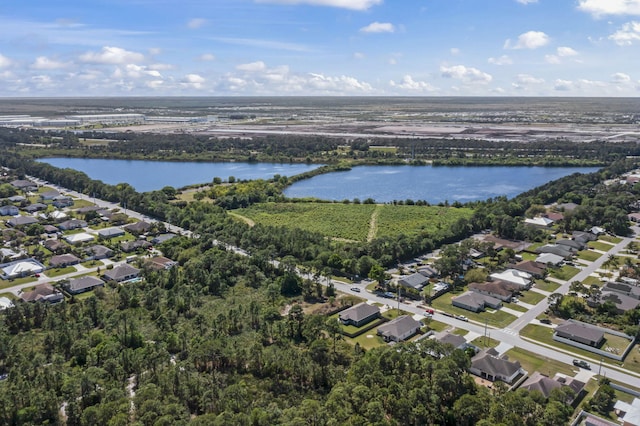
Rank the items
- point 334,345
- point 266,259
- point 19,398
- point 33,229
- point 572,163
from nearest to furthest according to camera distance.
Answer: point 19,398
point 334,345
point 266,259
point 33,229
point 572,163

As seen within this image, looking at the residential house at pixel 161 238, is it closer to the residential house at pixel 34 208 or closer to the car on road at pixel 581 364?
the residential house at pixel 34 208

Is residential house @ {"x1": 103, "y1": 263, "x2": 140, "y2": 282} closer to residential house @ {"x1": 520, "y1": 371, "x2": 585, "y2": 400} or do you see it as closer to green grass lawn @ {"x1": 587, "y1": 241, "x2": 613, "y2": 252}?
residential house @ {"x1": 520, "y1": 371, "x2": 585, "y2": 400}

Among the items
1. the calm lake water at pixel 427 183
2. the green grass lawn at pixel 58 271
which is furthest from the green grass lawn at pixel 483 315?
the calm lake water at pixel 427 183

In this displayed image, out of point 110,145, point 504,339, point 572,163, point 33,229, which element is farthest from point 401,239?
point 110,145

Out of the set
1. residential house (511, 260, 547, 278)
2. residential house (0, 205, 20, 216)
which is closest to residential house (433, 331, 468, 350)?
residential house (511, 260, 547, 278)

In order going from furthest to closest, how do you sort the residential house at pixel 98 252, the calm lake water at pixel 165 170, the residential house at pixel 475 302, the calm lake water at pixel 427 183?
the calm lake water at pixel 165 170
the calm lake water at pixel 427 183
the residential house at pixel 98 252
the residential house at pixel 475 302

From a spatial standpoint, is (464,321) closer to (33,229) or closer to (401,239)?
(401,239)
